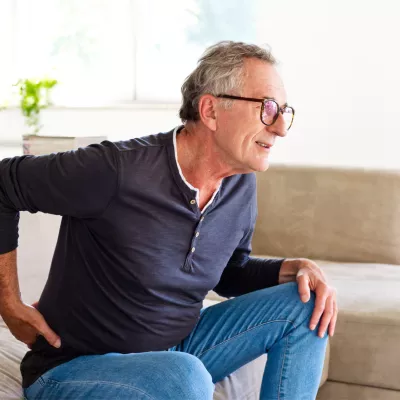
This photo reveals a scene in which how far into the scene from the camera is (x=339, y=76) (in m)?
3.72

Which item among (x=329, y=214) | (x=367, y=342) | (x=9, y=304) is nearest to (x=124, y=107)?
(x=329, y=214)

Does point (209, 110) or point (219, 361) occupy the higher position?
point (209, 110)

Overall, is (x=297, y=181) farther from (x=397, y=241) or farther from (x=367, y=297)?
(x=367, y=297)

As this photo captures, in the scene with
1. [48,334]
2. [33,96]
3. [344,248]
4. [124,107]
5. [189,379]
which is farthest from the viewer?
[33,96]

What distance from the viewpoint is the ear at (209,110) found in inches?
64.1

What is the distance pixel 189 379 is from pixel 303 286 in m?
0.39

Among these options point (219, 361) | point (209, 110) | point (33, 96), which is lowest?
point (219, 361)

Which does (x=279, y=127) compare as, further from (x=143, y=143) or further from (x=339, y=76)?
(x=339, y=76)

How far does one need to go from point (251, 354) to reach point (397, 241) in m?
1.42

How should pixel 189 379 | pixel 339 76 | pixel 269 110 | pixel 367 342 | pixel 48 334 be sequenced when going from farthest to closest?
1. pixel 339 76
2. pixel 367 342
3. pixel 269 110
4. pixel 48 334
5. pixel 189 379

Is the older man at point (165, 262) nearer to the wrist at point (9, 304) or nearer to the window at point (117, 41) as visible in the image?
the wrist at point (9, 304)

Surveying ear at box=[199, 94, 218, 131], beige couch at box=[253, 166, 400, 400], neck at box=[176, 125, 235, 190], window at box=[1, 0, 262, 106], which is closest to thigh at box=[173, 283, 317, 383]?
neck at box=[176, 125, 235, 190]

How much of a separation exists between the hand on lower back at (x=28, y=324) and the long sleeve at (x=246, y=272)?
53 cm

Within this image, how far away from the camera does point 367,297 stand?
93.8 inches
